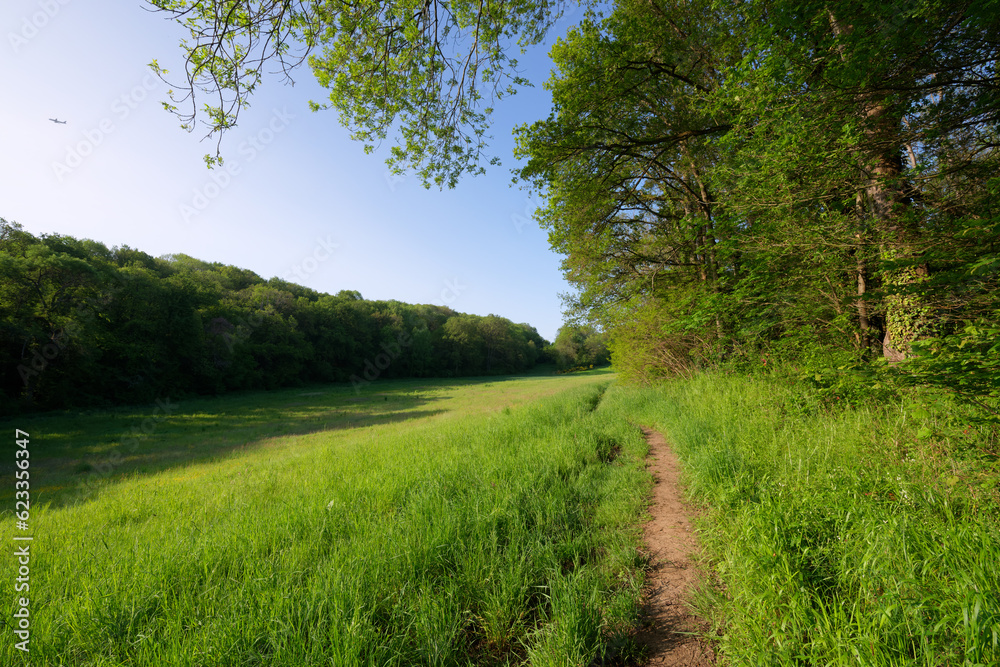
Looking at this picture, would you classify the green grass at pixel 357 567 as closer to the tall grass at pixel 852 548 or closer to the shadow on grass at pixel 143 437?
the tall grass at pixel 852 548

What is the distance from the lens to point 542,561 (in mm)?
2617

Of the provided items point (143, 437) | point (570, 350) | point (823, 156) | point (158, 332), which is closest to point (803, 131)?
point (823, 156)

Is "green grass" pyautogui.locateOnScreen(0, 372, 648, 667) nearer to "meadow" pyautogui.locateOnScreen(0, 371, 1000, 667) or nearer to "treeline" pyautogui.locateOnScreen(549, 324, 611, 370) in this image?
"meadow" pyautogui.locateOnScreen(0, 371, 1000, 667)

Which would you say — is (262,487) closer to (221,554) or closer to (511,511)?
(221,554)

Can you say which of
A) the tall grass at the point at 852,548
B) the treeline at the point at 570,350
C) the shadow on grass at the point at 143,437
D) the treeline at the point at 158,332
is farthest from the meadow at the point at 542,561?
the treeline at the point at 570,350

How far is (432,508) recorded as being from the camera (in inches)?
130

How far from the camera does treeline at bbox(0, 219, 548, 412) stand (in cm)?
1931

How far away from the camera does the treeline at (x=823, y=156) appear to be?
3430 mm

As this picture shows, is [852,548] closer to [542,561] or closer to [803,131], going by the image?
[542,561]

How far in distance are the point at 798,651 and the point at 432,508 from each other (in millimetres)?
2732

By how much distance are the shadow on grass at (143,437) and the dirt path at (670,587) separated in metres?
8.99

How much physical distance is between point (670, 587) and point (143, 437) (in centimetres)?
1965

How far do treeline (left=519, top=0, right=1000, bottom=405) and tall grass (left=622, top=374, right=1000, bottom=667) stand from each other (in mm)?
893

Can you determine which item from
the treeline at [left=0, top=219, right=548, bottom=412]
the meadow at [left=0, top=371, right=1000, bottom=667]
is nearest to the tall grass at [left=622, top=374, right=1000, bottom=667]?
the meadow at [left=0, top=371, right=1000, bottom=667]
